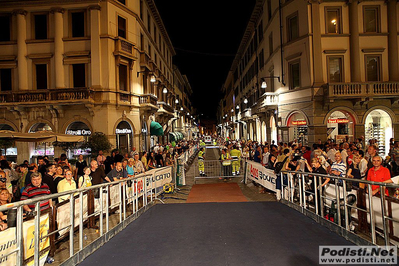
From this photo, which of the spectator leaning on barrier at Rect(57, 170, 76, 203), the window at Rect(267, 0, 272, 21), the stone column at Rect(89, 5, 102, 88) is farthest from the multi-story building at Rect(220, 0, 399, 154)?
the spectator leaning on barrier at Rect(57, 170, 76, 203)

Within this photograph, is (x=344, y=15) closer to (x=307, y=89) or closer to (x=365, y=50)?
(x=365, y=50)

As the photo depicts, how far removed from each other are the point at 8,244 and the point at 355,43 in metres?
24.4

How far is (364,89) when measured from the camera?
19.9 metres

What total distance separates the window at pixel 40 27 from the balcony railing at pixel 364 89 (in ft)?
76.1

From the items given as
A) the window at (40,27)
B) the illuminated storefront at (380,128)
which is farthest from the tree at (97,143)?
the illuminated storefront at (380,128)

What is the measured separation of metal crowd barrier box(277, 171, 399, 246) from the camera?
15.5 ft

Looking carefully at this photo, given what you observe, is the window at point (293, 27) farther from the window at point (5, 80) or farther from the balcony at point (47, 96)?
the window at point (5, 80)

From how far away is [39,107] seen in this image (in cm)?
2119

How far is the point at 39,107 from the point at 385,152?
28119 mm

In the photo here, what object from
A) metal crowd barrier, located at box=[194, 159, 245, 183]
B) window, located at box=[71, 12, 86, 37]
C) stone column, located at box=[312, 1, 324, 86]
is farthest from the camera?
window, located at box=[71, 12, 86, 37]

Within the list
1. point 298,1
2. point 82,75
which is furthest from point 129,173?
point 298,1

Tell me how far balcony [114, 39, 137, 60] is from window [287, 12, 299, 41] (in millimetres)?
13941

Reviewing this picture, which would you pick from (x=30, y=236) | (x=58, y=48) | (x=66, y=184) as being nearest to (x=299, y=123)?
(x=66, y=184)

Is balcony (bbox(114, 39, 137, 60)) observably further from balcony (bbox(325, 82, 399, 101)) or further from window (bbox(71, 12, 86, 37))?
balcony (bbox(325, 82, 399, 101))
